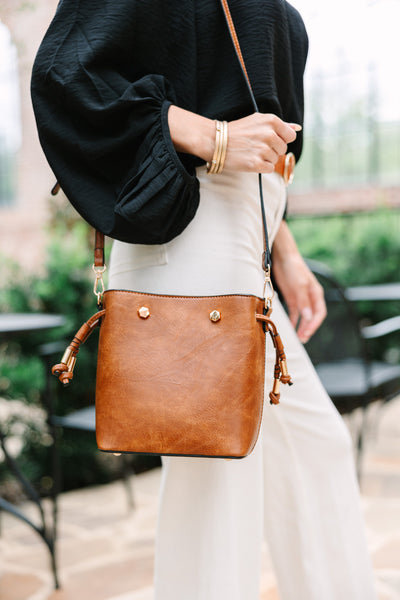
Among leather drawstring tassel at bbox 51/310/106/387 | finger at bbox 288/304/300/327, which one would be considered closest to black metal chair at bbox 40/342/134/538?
finger at bbox 288/304/300/327

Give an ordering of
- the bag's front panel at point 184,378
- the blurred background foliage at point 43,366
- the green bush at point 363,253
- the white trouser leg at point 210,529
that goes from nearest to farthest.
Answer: the bag's front panel at point 184,378, the white trouser leg at point 210,529, the blurred background foliage at point 43,366, the green bush at point 363,253

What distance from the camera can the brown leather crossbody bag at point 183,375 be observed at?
88 cm

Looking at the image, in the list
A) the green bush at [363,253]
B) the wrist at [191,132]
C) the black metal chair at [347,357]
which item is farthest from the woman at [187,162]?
the green bush at [363,253]

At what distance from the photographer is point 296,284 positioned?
133 centimetres

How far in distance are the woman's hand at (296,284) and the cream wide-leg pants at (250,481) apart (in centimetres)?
19

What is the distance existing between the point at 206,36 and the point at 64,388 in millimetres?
2078

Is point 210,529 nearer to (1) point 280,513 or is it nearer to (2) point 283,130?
(1) point 280,513

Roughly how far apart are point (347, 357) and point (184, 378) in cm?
256

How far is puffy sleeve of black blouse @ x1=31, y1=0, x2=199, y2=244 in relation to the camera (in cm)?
89

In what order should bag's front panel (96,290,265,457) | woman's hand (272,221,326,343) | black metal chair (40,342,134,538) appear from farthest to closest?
black metal chair (40,342,134,538) < woman's hand (272,221,326,343) < bag's front panel (96,290,265,457)

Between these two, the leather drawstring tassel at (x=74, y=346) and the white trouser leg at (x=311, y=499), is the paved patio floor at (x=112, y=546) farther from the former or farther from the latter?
the leather drawstring tassel at (x=74, y=346)

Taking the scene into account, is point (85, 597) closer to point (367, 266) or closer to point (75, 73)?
point (75, 73)

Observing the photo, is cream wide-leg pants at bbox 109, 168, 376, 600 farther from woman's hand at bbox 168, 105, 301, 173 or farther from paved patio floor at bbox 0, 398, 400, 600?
paved patio floor at bbox 0, 398, 400, 600

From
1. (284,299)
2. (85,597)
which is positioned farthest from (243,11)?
(85,597)
